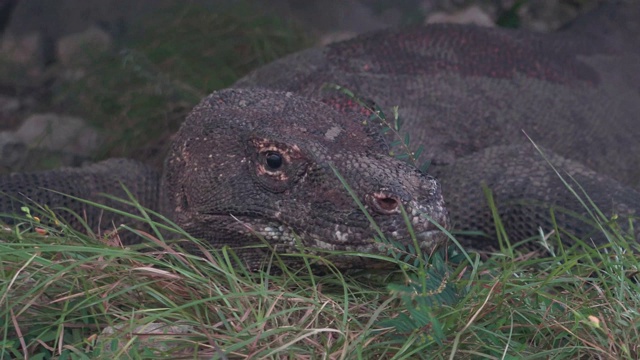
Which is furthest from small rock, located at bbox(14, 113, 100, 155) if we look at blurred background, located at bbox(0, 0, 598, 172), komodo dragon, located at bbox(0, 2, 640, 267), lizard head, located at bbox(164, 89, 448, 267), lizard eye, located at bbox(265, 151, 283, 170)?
lizard eye, located at bbox(265, 151, 283, 170)

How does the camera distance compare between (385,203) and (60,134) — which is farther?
(60,134)

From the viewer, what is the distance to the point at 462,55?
3.98 metres

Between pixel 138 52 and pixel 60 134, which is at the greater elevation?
pixel 138 52

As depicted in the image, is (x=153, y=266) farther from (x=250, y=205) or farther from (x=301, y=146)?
(x=301, y=146)

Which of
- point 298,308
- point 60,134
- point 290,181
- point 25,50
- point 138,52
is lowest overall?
point 60,134

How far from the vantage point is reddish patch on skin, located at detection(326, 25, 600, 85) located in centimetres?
382

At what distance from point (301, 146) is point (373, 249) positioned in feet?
1.29

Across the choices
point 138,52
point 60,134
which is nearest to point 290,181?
point 138,52

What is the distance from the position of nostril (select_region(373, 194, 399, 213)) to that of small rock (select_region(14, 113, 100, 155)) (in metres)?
2.59

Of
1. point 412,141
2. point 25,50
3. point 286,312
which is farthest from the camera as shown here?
point 25,50

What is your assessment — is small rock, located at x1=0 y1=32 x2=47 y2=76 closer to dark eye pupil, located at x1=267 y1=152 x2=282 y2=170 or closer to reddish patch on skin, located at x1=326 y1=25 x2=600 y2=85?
reddish patch on skin, located at x1=326 y1=25 x2=600 y2=85

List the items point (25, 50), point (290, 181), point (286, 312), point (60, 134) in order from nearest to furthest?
point (286, 312)
point (290, 181)
point (60, 134)
point (25, 50)

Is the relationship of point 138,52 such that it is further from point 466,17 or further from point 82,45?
point 466,17

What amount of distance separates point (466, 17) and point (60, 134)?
8.88ft
